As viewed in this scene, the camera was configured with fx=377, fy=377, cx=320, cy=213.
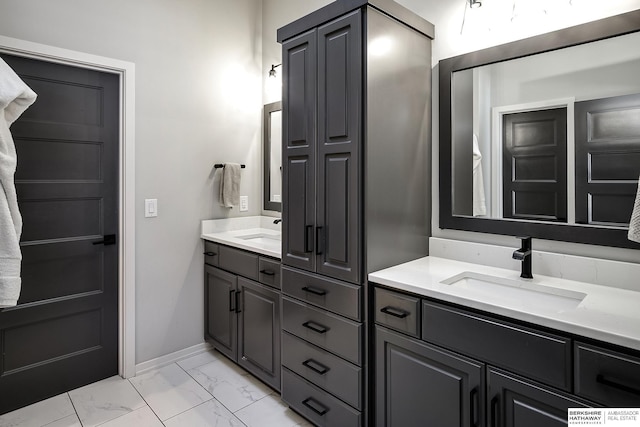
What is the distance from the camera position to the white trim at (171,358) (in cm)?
263

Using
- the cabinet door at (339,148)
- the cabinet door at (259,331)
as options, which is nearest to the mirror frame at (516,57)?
the cabinet door at (339,148)

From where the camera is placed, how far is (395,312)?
64.2 inches

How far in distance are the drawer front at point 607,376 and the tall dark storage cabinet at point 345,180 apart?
820mm

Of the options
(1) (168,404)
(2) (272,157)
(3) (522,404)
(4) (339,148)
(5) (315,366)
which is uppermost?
(2) (272,157)

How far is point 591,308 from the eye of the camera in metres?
1.30

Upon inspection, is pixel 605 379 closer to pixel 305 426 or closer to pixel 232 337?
Answer: pixel 305 426

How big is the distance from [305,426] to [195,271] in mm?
1423

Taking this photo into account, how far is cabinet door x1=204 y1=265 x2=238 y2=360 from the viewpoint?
2621 mm

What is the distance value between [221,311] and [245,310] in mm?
342

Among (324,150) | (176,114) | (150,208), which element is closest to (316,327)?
(324,150)

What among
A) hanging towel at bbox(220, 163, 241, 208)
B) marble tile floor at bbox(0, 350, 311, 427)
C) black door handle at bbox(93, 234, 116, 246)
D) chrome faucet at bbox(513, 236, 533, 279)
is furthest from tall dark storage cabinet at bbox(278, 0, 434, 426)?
black door handle at bbox(93, 234, 116, 246)

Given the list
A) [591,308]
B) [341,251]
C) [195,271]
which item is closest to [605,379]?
[591,308]

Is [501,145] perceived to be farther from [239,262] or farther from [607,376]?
[239,262]

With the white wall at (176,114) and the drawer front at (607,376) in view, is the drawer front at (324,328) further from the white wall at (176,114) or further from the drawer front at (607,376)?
the white wall at (176,114)
